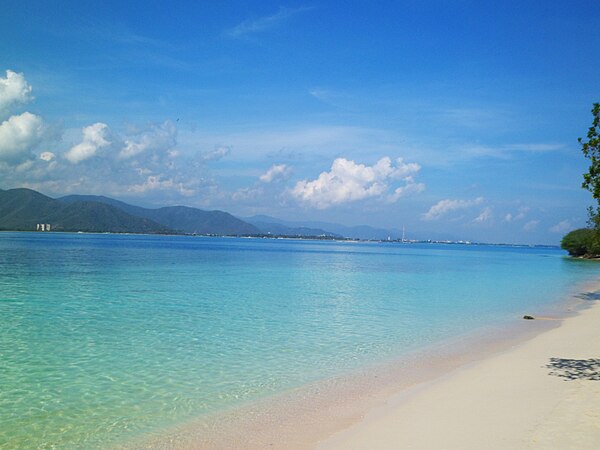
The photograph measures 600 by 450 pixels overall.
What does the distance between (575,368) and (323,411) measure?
740 centimetres

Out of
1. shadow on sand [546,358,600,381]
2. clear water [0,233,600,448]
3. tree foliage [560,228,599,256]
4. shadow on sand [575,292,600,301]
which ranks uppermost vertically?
tree foliage [560,228,599,256]

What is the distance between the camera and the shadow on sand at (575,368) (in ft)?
37.5

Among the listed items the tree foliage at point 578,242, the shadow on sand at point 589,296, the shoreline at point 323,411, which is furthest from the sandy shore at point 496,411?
the tree foliage at point 578,242

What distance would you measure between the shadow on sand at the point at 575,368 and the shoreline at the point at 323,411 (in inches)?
74.6

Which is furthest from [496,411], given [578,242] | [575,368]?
[578,242]

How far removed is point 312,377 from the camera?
12180 mm

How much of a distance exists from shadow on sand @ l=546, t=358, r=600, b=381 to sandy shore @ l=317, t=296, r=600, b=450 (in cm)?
2

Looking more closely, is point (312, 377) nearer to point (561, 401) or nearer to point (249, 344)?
point (249, 344)

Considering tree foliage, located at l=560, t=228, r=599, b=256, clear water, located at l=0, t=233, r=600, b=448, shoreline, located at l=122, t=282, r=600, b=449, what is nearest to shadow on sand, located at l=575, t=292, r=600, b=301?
clear water, located at l=0, t=233, r=600, b=448

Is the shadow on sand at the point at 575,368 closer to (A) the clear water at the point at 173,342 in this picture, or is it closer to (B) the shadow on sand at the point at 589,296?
(A) the clear water at the point at 173,342

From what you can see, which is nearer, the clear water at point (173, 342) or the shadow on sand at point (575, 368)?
the clear water at point (173, 342)

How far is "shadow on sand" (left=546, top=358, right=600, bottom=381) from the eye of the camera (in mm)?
11422

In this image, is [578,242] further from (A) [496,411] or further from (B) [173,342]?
(A) [496,411]

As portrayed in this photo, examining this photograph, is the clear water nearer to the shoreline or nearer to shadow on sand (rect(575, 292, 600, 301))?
the shoreline
